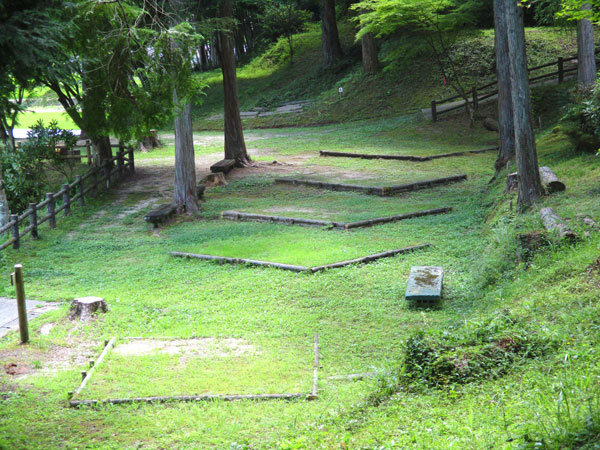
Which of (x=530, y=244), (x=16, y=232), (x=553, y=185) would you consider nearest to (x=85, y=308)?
(x=16, y=232)

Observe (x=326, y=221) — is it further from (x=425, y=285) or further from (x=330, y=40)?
(x=330, y=40)

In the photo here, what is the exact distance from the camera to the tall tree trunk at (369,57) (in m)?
36.6

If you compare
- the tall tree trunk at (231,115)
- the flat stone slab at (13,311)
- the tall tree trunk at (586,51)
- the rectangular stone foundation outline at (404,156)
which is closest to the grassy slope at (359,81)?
the tall tree trunk at (231,115)

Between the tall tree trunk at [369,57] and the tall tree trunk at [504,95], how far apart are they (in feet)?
59.5

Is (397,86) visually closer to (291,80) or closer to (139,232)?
(291,80)

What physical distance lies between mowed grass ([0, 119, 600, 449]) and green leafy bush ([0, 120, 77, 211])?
121 inches

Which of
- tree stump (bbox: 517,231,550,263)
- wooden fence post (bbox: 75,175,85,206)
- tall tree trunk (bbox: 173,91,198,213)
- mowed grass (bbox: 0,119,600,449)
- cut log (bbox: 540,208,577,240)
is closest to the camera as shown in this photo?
mowed grass (bbox: 0,119,600,449)

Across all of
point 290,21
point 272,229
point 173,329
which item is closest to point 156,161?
point 272,229

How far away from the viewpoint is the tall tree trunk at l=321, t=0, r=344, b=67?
1578 inches

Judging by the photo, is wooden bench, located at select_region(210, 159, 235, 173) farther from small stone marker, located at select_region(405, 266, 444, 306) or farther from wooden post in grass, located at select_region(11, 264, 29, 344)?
wooden post in grass, located at select_region(11, 264, 29, 344)

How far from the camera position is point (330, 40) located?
41.3 metres

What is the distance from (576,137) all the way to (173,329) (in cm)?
1139

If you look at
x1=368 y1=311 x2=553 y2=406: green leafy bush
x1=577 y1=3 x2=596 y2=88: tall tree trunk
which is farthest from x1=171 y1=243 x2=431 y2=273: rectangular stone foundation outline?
x1=577 y1=3 x2=596 y2=88: tall tree trunk

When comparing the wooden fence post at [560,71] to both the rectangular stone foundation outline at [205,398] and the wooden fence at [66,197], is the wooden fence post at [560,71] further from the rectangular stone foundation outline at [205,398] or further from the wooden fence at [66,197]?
the rectangular stone foundation outline at [205,398]
